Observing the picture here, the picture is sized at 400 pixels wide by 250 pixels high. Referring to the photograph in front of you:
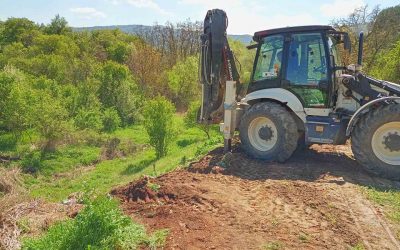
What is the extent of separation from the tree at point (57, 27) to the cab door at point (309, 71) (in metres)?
44.9

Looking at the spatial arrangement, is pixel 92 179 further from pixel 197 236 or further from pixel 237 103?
pixel 197 236

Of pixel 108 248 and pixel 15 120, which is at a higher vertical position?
pixel 108 248

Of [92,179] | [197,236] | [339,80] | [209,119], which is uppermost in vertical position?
[339,80]

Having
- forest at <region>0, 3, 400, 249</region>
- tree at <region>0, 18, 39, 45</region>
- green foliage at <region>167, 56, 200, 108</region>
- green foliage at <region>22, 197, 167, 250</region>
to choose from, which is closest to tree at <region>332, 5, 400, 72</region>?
forest at <region>0, 3, 400, 249</region>

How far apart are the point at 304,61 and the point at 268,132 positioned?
5.17 feet

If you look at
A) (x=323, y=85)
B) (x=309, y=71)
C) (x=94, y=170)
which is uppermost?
(x=309, y=71)

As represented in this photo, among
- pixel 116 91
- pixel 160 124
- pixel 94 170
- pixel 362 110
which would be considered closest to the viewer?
pixel 362 110

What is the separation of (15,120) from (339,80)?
18537 millimetres

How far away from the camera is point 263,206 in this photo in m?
5.91

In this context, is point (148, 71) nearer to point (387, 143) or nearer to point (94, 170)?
point (94, 170)

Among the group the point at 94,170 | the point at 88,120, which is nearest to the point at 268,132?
Result: the point at 94,170

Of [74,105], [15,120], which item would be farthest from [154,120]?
[74,105]

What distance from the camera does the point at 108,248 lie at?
14.0 feet

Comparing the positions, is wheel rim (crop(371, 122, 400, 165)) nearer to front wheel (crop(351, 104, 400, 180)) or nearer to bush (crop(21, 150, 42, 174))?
front wheel (crop(351, 104, 400, 180))
